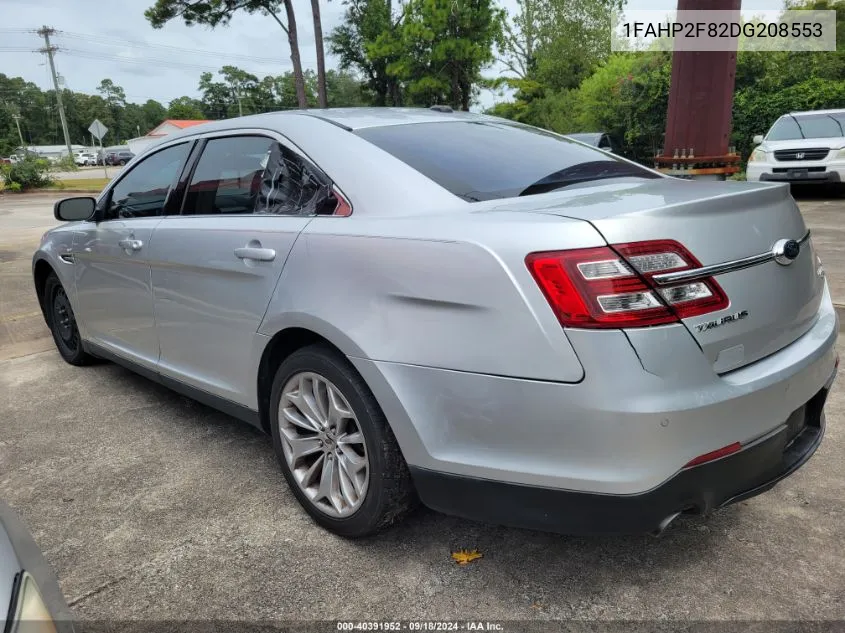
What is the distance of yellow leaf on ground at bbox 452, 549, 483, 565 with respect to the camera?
225cm

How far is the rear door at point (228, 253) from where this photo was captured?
8.18ft

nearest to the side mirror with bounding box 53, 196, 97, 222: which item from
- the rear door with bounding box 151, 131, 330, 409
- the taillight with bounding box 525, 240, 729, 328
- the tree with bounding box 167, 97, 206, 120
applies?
the rear door with bounding box 151, 131, 330, 409

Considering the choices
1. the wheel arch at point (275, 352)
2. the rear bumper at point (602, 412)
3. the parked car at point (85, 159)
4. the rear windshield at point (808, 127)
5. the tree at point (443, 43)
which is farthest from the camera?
the parked car at point (85, 159)

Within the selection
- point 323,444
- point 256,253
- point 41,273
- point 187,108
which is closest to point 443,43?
point 41,273

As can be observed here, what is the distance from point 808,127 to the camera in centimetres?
1180

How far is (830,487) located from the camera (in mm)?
2605

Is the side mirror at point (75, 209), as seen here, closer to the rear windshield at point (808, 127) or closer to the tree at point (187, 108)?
the rear windshield at point (808, 127)

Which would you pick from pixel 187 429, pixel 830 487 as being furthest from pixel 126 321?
pixel 830 487

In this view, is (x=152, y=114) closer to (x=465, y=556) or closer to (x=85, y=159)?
(x=85, y=159)

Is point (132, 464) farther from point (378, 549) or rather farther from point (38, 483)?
point (378, 549)

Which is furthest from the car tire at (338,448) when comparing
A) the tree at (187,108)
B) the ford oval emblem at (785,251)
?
the tree at (187,108)

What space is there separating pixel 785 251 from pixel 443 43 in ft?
105

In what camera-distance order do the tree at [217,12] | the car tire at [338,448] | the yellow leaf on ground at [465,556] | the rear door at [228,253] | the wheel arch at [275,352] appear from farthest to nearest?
the tree at [217,12] < the rear door at [228,253] < the wheel arch at [275,352] < the yellow leaf on ground at [465,556] < the car tire at [338,448]

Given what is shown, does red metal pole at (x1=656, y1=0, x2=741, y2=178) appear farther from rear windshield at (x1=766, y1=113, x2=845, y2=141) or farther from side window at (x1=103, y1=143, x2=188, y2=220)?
side window at (x1=103, y1=143, x2=188, y2=220)
